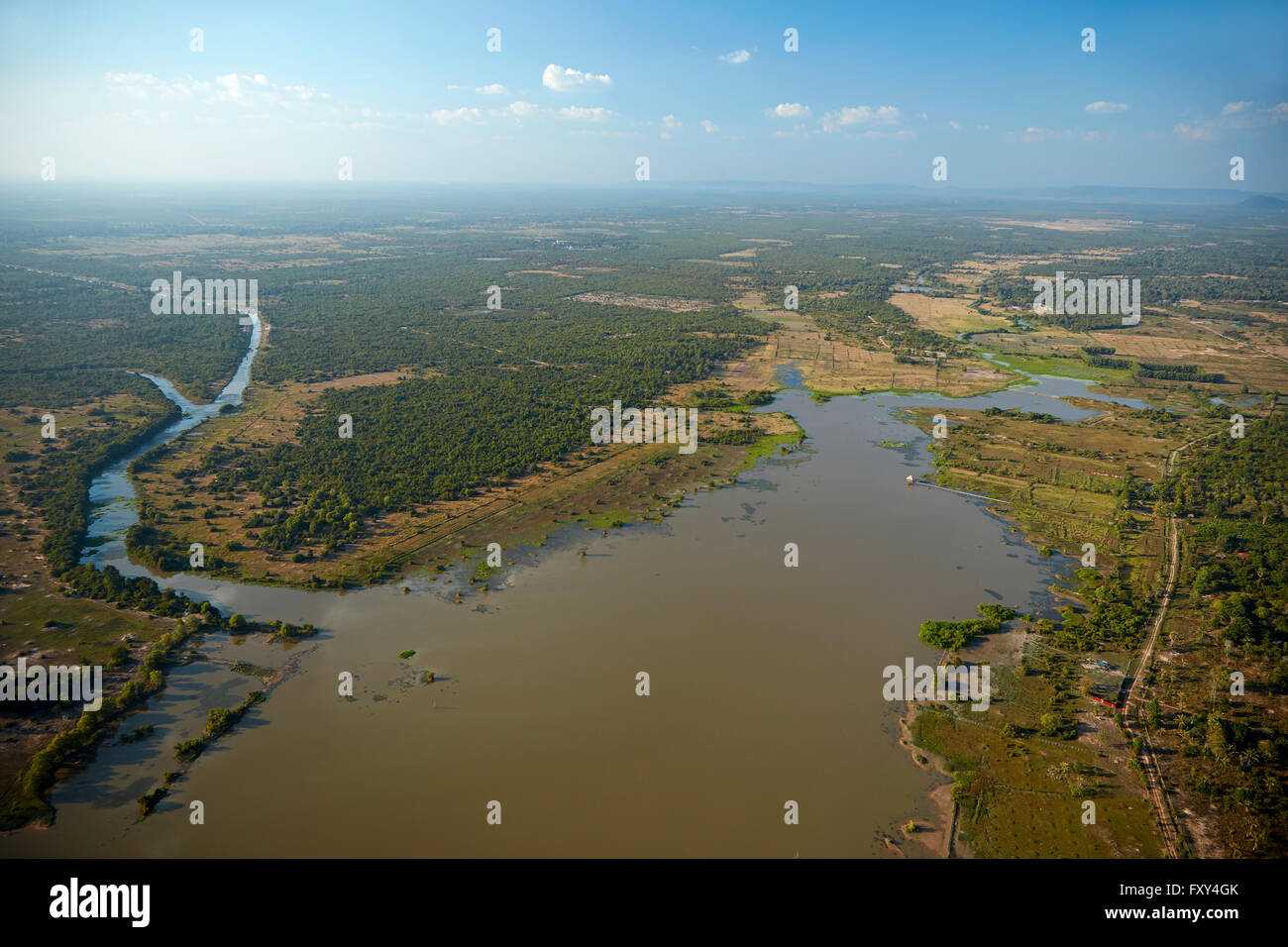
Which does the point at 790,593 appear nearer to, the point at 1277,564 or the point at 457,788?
the point at 457,788

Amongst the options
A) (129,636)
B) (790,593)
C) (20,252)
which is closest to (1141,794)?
(790,593)

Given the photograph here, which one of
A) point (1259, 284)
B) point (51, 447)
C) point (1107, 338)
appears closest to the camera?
point (51, 447)

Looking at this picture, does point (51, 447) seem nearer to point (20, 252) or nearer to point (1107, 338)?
point (1107, 338)

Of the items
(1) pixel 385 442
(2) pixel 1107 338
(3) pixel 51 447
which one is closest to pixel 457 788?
(1) pixel 385 442

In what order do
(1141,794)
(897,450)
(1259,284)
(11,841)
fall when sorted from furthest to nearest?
1. (1259,284)
2. (897,450)
3. (1141,794)
4. (11,841)

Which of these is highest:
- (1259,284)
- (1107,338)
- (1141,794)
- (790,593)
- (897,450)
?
(1259,284)

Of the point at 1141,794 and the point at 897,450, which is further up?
the point at 897,450

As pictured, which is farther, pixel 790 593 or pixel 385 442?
pixel 385 442
